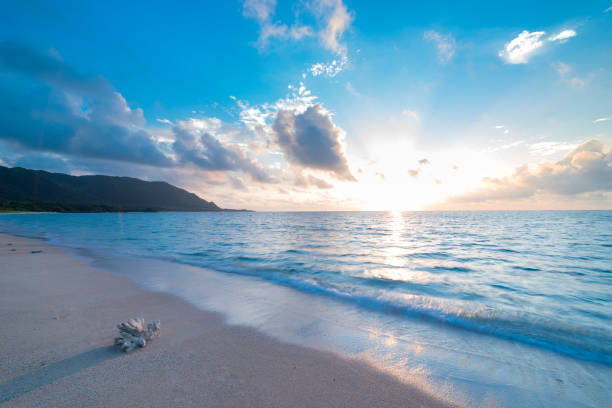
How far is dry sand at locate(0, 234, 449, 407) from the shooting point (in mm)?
2936

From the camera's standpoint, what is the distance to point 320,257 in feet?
46.8

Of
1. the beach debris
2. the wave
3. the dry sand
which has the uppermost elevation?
the beach debris

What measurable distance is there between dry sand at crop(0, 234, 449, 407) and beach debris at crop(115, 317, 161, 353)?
111 millimetres

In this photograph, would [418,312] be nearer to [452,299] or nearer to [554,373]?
[452,299]

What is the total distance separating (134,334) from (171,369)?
1.16 m

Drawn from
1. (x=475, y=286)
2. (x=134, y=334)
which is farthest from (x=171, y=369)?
(x=475, y=286)

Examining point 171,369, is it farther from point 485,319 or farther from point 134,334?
point 485,319

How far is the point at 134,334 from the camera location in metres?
4.09

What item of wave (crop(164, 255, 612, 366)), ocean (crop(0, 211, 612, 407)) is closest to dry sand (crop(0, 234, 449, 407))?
ocean (crop(0, 211, 612, 407))

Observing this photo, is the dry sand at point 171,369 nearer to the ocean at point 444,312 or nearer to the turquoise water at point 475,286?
the ocean at point 444,312

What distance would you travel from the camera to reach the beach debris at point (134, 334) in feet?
12.8

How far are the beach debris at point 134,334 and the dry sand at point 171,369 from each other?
11cm

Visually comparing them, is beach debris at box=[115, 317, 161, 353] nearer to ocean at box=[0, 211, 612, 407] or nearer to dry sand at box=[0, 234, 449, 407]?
dry sand at box=[0, 234, 449, 407]

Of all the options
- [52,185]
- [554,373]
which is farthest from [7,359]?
[52,185]
